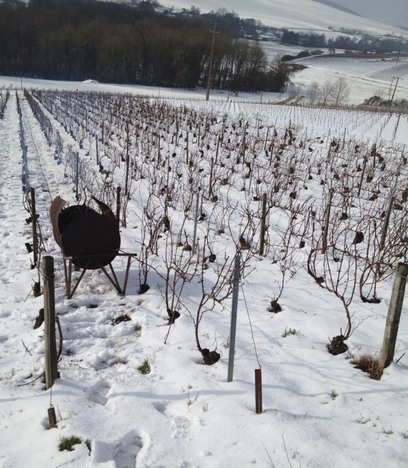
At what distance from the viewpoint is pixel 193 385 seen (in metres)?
2.91

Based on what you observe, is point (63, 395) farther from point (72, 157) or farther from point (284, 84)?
point (284, 84)

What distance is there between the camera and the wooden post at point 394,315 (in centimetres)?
276

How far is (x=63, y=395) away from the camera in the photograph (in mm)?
2721

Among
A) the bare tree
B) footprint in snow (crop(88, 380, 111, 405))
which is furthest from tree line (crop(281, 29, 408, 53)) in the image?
footprint in snow (crop(88, 380, 111, 405))

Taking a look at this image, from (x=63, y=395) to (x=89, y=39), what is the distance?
64796mm

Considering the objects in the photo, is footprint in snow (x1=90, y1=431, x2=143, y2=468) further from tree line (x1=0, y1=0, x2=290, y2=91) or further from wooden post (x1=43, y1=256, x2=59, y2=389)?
tree line (x1=0, y1=0, x2=290, y2=91)

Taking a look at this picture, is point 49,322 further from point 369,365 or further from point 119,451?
point 369,365

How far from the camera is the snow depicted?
2348 millimetres

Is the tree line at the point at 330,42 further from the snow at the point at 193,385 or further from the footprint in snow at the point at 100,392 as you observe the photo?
the footprint in snow at the point at 100,392

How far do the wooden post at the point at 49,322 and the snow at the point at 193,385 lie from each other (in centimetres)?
8

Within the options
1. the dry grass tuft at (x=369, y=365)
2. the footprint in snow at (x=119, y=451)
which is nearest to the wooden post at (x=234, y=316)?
the footprint in snow at (x=119, y=451)

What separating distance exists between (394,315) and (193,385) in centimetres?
146

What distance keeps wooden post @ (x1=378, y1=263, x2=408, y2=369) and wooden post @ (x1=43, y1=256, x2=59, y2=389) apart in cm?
223

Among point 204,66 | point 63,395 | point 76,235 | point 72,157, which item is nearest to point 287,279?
point 76,235
